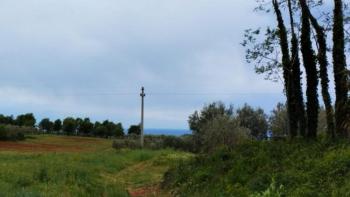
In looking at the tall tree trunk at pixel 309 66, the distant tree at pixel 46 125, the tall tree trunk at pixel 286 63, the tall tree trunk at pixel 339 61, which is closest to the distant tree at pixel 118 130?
the distant tree at pixel 46 125

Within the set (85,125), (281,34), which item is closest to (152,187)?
(281,34)

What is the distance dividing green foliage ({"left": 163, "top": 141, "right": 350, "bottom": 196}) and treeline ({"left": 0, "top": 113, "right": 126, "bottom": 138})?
61.2 meters

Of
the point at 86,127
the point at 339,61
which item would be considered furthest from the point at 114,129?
the point at 339,61

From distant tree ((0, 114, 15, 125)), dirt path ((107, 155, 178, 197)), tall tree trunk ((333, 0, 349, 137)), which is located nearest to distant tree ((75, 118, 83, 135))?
distant tree ((0, 114, 15, 125))

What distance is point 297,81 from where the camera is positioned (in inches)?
906

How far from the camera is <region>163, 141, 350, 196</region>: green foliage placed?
467 inches

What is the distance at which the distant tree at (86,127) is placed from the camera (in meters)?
83.8

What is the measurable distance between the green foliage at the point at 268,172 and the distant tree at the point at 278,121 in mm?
33703

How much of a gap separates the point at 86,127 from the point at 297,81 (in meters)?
63.4

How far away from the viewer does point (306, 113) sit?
22.4m

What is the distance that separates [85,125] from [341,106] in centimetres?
6797

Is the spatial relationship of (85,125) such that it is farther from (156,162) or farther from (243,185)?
(243,185)

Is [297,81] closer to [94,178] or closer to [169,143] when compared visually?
[94,178]

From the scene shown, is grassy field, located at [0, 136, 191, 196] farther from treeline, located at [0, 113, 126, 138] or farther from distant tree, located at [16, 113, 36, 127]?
distant tree, located at [16, 113, 36, 127]
